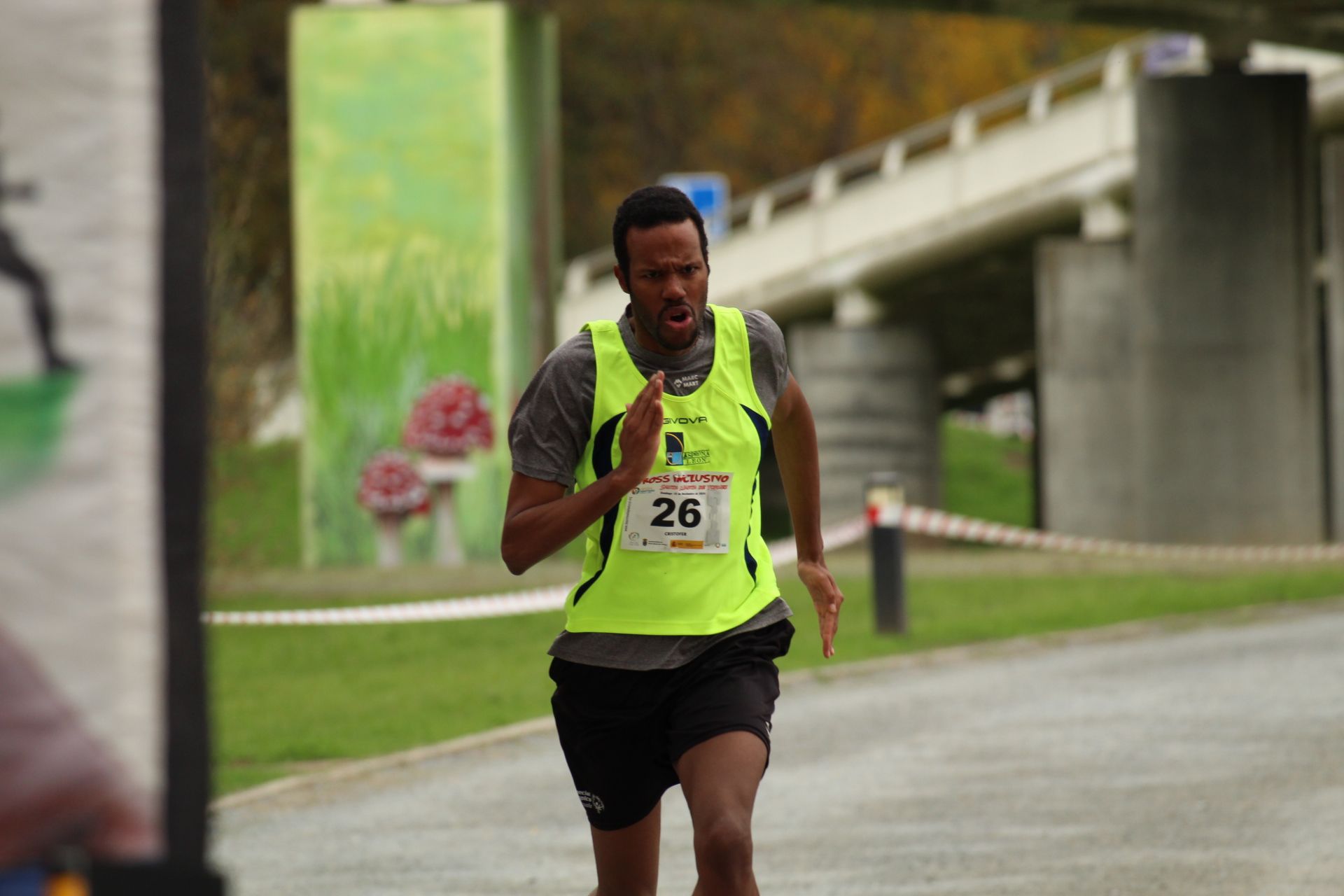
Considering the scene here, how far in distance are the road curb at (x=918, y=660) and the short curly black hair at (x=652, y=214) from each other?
5.17m

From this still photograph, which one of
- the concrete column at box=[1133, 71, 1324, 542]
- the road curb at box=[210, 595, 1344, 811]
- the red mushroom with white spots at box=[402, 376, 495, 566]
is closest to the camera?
the road curb at box=[210, 595, 1344, 811]

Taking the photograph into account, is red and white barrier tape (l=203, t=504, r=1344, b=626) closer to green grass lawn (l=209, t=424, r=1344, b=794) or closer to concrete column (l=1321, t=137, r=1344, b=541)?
green grass lawn (l=209, t=424, r=1344, b=794)

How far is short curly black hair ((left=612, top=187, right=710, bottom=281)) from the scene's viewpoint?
5273 millimetres

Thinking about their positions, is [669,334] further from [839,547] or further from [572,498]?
[839,547]

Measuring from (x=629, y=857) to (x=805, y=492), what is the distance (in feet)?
3.21

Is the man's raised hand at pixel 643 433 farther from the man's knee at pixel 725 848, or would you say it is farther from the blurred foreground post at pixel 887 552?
the blurred foreground post at pixel 887 552

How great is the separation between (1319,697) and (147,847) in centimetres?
1117

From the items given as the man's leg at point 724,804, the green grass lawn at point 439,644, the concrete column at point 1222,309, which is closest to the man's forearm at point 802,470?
the man's leg at point 724,804

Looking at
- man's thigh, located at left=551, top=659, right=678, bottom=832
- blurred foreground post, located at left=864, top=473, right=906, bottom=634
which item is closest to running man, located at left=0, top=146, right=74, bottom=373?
man's thigh, located at left=551, top=659, right=678, bottom=832

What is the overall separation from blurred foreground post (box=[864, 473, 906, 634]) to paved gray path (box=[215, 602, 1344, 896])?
2.48 m

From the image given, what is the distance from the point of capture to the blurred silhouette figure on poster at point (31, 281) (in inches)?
104

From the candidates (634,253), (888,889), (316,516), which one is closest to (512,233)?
(316,516)

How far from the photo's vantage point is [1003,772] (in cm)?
1067

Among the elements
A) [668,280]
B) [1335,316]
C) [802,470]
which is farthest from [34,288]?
[1335,316]
